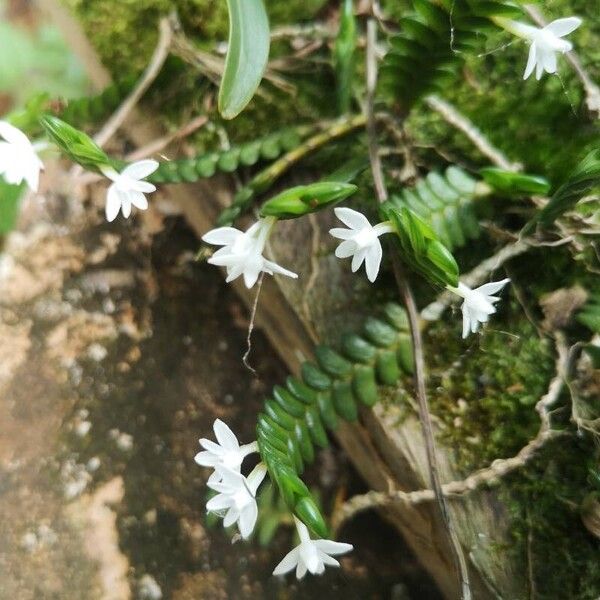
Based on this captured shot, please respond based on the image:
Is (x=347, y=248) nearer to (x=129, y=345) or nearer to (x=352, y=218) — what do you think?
(x=352, y=218)

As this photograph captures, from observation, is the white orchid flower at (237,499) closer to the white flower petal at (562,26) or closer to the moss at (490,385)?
the moss at (490,385)

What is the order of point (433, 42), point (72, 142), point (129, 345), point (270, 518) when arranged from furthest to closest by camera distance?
point (129, 345), point (270, 518), point (433, 42), point (72, 142)

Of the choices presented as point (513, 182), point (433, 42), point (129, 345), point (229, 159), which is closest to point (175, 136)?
point (229, 159)

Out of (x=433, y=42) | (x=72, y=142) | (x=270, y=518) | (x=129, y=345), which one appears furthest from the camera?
(x=129, y=345)

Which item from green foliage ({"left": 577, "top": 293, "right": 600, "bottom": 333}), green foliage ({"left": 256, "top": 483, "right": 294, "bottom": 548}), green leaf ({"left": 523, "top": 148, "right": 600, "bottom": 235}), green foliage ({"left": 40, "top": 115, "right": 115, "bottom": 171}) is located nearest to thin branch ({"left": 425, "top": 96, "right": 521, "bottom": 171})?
green leaf ({"left": 523, "top": 148, "right": 600, "bottom": 235})

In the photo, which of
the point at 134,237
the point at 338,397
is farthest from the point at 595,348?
the point at 134,237

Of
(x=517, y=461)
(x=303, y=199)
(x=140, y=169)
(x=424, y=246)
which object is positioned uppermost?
(x=140, y=169)

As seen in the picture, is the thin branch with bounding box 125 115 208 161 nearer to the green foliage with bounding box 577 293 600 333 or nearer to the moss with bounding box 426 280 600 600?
the moss with bounding box 426 280 600 600
